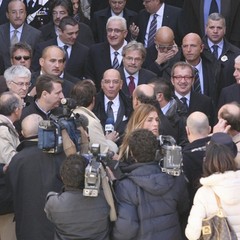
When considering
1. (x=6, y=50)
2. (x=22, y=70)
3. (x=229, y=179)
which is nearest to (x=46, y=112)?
(x=22, y=70)

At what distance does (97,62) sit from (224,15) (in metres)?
2.19

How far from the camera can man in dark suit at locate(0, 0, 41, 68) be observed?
12.7 meters

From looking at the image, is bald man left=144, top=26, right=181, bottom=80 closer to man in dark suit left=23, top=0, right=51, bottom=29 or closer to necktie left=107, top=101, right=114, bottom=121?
necktie left=107, top=101, right=114, bottom=121

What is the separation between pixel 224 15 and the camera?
12969 mm

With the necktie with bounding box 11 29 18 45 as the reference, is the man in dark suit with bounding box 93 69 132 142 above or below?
below

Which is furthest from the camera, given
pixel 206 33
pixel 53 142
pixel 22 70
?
pixel 206 33

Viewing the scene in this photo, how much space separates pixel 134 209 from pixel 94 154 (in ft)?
1.83

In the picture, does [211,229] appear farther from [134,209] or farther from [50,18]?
[50,18]

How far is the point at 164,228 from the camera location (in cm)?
731

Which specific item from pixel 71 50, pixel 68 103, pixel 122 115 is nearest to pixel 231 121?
pixel 68 103

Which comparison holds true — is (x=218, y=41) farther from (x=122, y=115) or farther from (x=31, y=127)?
(x=31, y=127)

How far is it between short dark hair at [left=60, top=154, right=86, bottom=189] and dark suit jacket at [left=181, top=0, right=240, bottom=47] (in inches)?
245

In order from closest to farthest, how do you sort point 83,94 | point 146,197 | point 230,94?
point 146,197 < point 83,94 < point 230,94

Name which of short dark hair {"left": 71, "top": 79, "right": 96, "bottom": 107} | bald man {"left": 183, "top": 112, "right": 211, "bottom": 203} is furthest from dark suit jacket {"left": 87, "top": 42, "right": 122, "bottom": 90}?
bald man {"left": 183, "top": 112, "right": 211, "bottom": 203}
